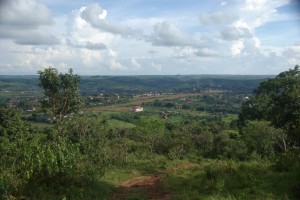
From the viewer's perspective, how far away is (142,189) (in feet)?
39.6

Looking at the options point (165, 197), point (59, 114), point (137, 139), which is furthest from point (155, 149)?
point (165, 197)

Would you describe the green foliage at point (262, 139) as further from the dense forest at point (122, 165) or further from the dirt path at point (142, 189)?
the dirt path at point (142, 189)

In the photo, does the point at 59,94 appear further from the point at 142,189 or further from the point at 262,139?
the point at 262,139

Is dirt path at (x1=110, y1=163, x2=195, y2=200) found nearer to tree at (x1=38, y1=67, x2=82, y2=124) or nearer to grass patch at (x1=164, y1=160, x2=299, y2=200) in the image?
grass patch at (x1=164, y1=160, x2=299, y2=200)

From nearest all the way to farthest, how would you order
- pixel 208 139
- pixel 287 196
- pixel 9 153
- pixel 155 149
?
1. pixel 287 196
2. pixel 9 153
3. pixel 155 149
4. pixel 208 139

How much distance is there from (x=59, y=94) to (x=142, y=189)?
683cm

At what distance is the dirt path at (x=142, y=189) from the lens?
1082cm

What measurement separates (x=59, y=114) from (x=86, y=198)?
7.36 meters

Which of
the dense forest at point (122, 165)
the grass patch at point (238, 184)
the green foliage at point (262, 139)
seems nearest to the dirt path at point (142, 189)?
the dense forest at point (122, 165)

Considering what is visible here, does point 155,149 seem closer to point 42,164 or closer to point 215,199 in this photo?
point 42,164

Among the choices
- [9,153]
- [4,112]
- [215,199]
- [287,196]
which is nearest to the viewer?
[215,199]

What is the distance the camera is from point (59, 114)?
17109 millimetres

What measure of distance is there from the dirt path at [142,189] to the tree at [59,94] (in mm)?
4906

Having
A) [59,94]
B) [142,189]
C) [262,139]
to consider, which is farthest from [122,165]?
[262,139]
